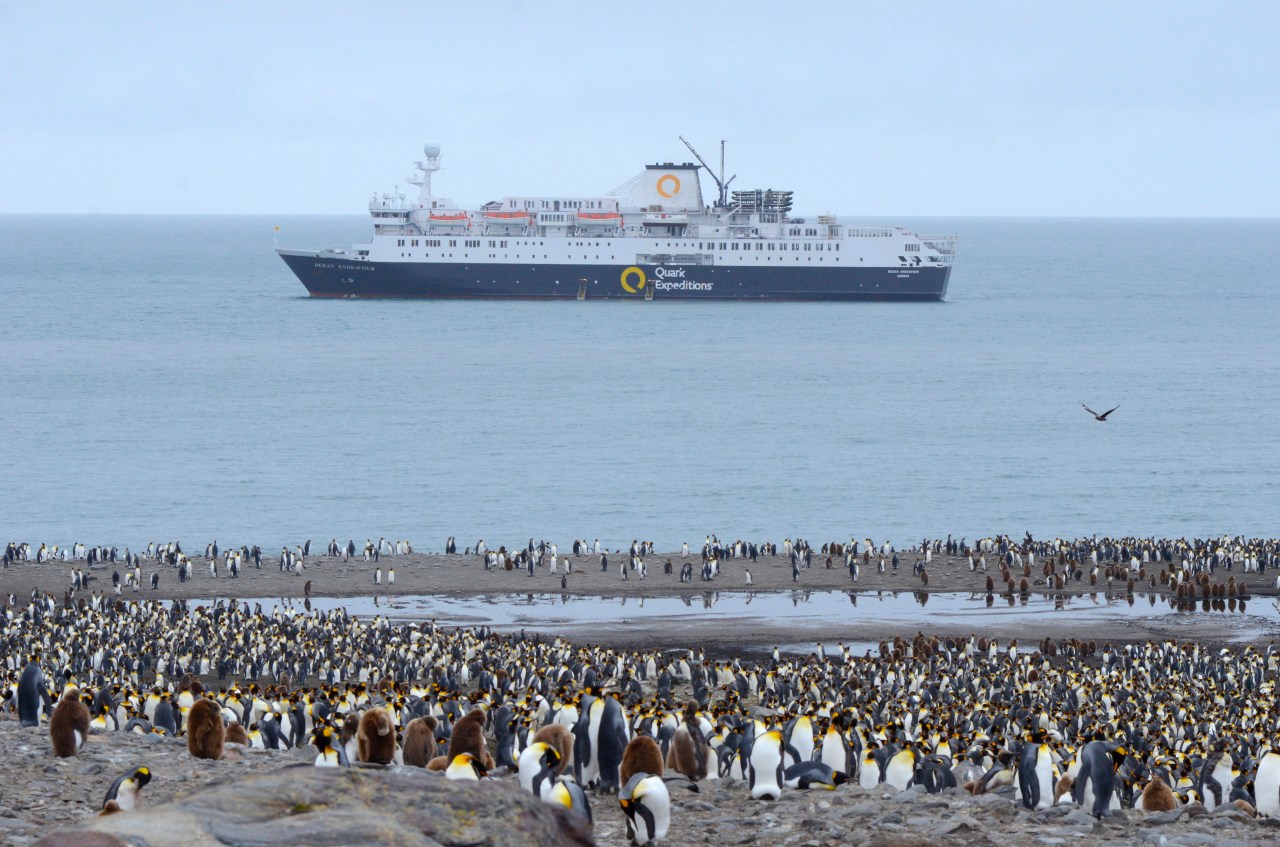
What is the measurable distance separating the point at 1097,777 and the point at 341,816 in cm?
702

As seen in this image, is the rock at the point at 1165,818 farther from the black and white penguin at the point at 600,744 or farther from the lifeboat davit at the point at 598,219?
the lifeboat davit at the point at 598,219

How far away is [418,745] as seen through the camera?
1255 cm

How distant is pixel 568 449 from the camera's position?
190ft

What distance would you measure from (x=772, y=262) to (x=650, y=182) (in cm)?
1054

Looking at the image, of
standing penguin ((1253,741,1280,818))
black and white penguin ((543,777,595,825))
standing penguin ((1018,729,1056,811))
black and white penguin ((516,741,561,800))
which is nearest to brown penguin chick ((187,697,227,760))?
black and white penguin ((516,741,561,800))

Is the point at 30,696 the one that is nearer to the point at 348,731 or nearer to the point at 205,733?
the point at 205,733

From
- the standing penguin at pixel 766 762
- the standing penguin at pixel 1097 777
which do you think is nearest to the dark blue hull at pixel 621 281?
the standing penguin at pixel 1097 777

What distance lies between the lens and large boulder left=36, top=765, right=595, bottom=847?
7073 millimetres

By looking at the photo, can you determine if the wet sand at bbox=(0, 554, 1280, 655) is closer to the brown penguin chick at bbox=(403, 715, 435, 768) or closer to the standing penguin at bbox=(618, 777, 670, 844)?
the brown penguin chick at bbox=(403, 715, 435, 768)

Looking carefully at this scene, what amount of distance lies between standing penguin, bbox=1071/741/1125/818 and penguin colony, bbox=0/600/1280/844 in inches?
1.0

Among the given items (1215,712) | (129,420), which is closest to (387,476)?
(129,420)

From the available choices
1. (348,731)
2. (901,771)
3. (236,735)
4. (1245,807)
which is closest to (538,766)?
(348,731)

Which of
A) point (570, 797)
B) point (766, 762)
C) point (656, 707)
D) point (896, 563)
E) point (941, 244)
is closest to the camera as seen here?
point (570, 797)

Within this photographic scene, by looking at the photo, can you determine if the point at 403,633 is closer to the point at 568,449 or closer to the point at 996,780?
the point at 996,780
